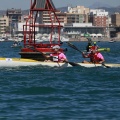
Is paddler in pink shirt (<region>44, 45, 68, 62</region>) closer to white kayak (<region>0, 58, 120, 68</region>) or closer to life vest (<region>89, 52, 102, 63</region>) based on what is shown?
white kayak (<region>0, 58, 120, 68</region>)

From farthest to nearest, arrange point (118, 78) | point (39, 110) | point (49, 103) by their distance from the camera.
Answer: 1. point (118, 78)
2. point (49, 103)
3. point (39, 110)

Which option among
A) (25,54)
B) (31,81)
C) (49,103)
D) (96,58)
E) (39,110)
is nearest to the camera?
(39,110)

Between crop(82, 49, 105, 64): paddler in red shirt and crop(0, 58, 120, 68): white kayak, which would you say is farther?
crop(82, 49, 105, 64): paddler in red shirt

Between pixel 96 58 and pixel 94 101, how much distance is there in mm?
14326

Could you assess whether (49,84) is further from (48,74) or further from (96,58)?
(96,58)

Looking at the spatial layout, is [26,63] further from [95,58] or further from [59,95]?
[59,95]

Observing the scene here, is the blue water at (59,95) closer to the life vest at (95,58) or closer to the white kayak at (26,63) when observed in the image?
the white kayak at (26,63)

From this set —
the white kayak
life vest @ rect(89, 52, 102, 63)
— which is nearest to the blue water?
the white kayak

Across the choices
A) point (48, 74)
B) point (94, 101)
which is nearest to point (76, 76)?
point (48, 74)

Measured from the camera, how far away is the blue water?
17344 millimetres

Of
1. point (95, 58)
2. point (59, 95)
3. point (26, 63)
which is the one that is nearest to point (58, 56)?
point (26, 63)

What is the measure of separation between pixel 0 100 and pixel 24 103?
974 millimetres

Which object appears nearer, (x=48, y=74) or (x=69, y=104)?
(x=69, y=104)

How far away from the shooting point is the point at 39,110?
703 inches
